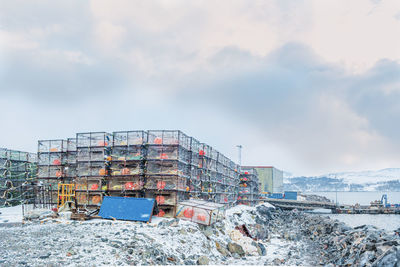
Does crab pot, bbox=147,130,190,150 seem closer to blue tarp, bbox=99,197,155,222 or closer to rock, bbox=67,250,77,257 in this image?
blue tarp, bbox=99,197,155,222

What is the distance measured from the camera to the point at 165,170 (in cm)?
2977

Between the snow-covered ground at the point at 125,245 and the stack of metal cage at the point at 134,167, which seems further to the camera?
the stack of metal cage at the point at 134,167

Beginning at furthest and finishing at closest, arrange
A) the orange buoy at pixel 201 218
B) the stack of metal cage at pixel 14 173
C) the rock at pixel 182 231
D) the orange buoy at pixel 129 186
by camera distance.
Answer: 1. the stack of metal cage at pixel 14 173
2. the orange buoy at pixel 129 186
3. the orange buoy at pixel 201 218
4. the rock at pixel 182 231

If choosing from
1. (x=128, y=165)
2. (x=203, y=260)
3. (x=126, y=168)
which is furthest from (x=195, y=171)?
(x=203, y=260)

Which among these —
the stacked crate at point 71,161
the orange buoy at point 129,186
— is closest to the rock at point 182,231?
the orange buoy at point 129,186

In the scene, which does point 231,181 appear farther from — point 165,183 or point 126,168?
point 126,168

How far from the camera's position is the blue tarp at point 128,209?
2509 cm

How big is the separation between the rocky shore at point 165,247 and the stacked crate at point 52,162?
13758 millimetres

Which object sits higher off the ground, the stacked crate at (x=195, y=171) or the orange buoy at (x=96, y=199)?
the stacked crate at (x=195, y=171)

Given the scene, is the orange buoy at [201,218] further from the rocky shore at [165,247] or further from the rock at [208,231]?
the rock at [208,231]

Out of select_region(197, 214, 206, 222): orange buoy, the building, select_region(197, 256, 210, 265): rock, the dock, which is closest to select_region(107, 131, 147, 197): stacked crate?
select_region(197, 214, 206, 222): orange buoy

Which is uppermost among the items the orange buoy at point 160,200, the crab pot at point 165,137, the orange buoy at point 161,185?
the crab pot at point 165,137

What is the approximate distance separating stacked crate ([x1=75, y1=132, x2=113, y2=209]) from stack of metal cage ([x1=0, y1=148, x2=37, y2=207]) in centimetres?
1297

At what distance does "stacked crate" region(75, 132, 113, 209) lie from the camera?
31.6 metres
